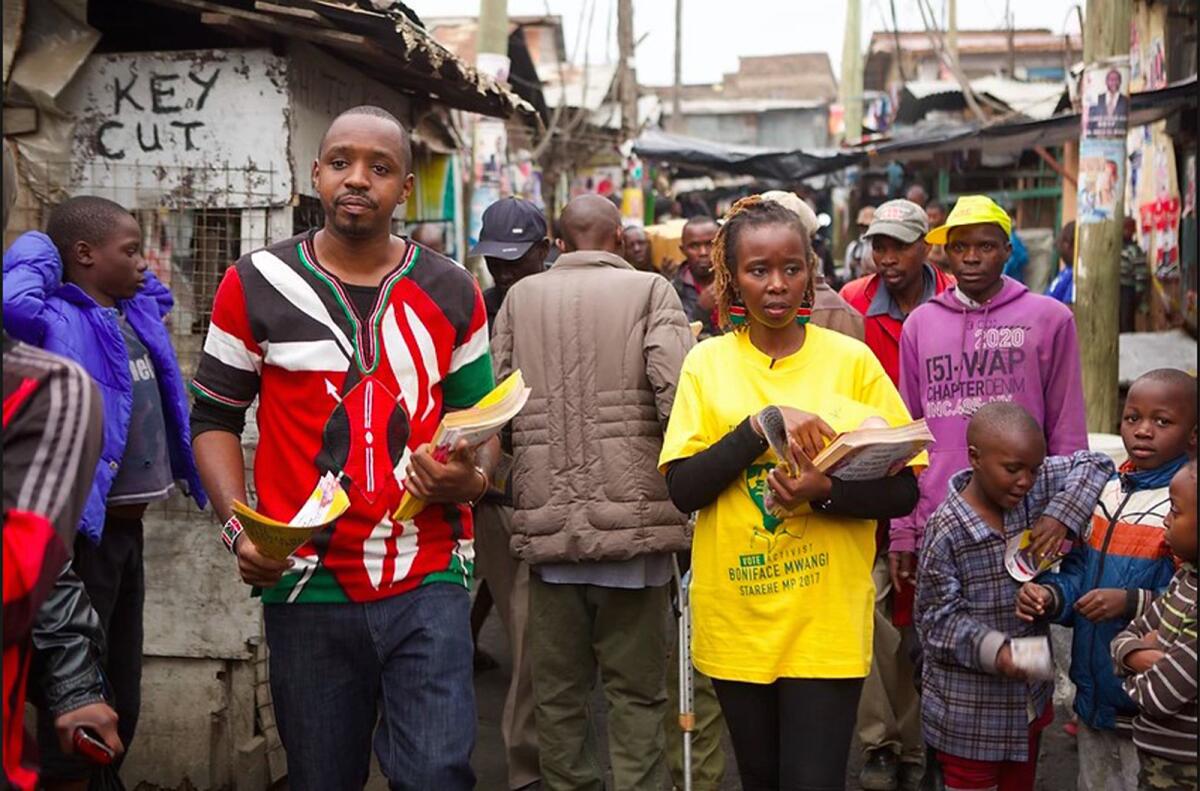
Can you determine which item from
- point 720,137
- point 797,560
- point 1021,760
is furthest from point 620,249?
point 720,137

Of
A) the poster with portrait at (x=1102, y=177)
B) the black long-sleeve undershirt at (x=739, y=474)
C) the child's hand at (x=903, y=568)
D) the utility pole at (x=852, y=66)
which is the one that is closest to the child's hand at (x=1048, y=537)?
the black long-sleeve undershirt at (x=739, y=474)

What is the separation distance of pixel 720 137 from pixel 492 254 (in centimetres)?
4881

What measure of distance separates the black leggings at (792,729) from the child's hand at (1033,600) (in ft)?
2.37

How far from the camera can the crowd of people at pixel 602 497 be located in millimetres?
3277

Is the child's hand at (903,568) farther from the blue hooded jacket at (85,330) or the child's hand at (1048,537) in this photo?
the blue hooded jacket at (85,330)

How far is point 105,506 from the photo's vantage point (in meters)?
4.36

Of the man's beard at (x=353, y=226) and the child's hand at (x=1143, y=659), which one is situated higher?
the man's beard at (x=353, y=226)

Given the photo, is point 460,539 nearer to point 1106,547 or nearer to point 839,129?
point 1106,547

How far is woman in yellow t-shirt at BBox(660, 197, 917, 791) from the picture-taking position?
346cm

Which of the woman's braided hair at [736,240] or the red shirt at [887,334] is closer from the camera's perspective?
the woman's braided hair at [736,240]

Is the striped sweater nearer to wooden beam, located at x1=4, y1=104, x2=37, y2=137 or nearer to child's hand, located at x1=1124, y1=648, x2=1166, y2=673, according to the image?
child's hand, located at x1=1124, y1=648, x2=1166, y2=673

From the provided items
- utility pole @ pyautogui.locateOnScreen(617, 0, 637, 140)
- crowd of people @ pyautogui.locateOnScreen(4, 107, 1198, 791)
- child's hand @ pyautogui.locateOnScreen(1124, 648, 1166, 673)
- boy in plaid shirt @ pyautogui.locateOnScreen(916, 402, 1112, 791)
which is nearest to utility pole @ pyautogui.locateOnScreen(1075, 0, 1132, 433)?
crowd of people @ pyautogui.locateOnScreen(4, 107, 1198, 791)

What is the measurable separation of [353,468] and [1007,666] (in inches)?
76.8

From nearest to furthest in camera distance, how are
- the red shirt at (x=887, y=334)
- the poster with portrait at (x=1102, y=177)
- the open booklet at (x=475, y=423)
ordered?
the open booklet at (x=475, y=423), the red shirt at (x=887, y=334), the poster with portrait at (x=1102, y=177)
